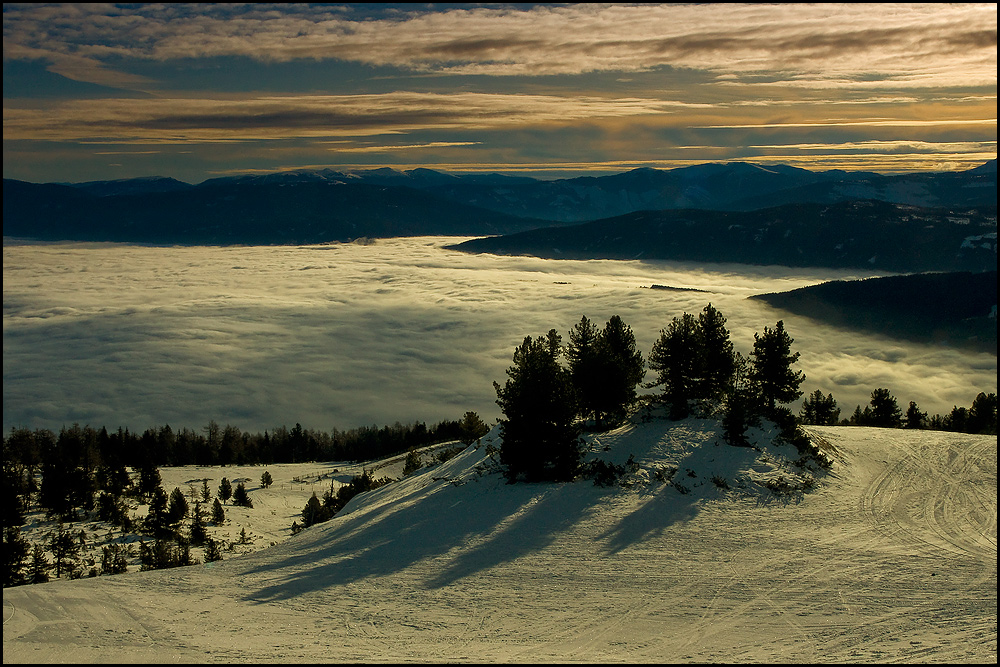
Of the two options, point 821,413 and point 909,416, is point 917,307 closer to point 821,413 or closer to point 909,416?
point 909,416

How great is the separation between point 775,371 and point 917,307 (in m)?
151

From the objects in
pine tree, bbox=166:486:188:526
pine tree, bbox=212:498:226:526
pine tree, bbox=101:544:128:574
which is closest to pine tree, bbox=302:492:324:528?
pine tree, bbox=212:498:226:526

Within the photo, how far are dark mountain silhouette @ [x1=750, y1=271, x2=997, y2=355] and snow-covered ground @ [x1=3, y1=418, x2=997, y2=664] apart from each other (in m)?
121

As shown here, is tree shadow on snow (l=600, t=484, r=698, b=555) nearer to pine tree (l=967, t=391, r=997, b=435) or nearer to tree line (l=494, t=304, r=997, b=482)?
tree line (l=494, t=304, r=997, b=482)

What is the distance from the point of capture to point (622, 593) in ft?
74.2

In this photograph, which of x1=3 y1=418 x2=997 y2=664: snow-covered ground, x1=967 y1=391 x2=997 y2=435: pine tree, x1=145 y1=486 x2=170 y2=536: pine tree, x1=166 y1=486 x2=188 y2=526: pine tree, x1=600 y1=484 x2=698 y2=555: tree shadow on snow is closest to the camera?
x1=3 y1=418 x2=997 y2=664: snow-covered ground

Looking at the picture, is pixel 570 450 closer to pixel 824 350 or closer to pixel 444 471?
pixel 444 471

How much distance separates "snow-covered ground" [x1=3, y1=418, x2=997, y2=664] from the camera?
19.0 meters

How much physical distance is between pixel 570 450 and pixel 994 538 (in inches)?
694

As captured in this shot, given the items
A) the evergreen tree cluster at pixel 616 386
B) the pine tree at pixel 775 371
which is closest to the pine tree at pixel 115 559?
the evergreen tree cluster at pixel 616 386

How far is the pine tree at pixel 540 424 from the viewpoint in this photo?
34.4 m

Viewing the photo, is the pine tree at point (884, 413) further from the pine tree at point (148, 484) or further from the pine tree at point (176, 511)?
the pine tree at point (148, 484)

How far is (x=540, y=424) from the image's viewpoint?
3462 centimetres

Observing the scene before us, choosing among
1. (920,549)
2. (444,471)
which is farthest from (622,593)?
(444,471)
